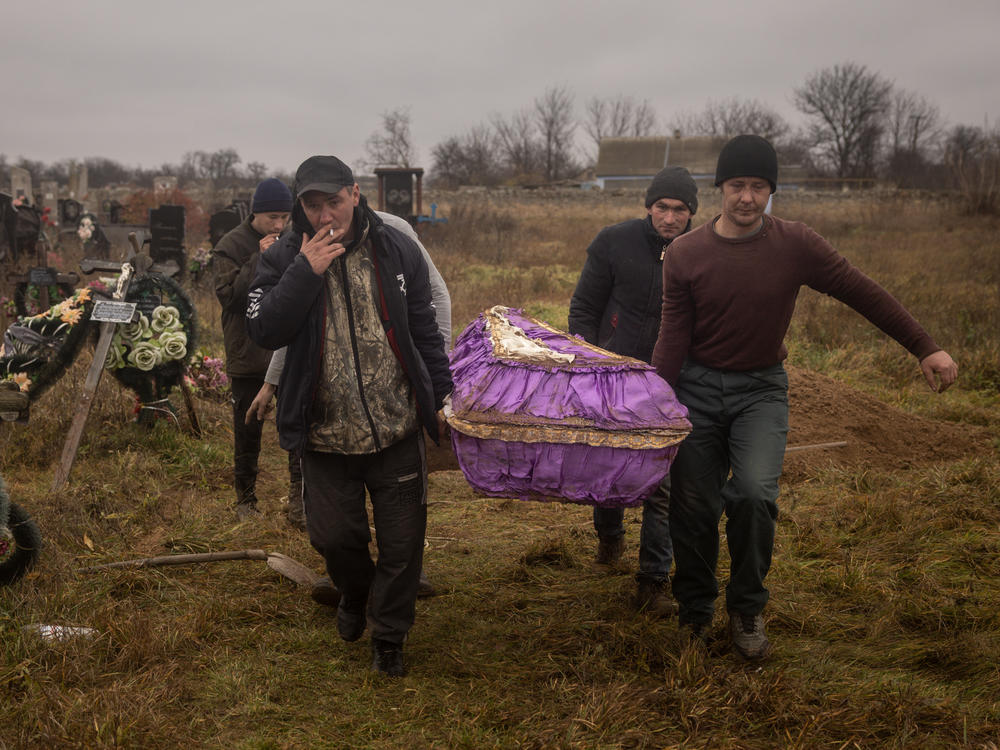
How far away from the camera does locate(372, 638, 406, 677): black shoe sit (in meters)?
3.24

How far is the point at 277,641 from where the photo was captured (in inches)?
138

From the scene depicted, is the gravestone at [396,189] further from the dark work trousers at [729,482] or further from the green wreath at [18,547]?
the dark work trousers at [729,482]

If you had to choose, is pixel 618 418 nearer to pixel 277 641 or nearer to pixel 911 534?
pixel 277 641

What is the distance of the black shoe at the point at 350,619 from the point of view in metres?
3.46

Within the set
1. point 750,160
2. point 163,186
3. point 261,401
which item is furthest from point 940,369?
point 163,186

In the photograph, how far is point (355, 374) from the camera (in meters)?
3.05

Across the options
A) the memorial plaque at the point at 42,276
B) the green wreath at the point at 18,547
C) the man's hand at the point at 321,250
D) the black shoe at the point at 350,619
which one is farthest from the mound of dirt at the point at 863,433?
the memorial plaque at the point at 42,276

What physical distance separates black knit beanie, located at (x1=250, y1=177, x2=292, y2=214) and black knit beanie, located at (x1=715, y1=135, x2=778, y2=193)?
2.67 meters

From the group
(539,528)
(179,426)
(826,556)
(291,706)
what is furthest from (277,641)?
(179,426)

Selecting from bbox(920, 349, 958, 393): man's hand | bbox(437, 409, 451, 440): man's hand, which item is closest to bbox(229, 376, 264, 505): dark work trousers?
bbox(437, 409, 451, 440): man's hand

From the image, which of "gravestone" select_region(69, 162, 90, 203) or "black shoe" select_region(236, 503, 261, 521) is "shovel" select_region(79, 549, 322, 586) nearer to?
"black shoe" select_region(236, 503, 261, 521)

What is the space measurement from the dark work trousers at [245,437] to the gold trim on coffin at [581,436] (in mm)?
2492

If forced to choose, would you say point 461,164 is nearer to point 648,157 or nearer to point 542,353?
point 648,157

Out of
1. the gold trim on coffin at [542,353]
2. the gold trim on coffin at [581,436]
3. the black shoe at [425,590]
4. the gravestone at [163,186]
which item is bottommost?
the black shoe at [425,590]
